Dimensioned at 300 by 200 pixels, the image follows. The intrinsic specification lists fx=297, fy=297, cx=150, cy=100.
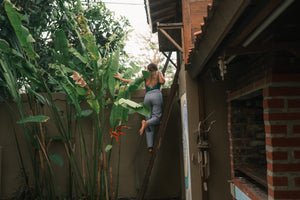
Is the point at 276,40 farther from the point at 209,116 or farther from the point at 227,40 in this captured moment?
the point at 209,116

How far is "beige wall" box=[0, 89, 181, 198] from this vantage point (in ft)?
16.8

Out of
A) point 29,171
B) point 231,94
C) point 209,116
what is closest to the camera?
point 231,94

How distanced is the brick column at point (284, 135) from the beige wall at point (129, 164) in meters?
3.20

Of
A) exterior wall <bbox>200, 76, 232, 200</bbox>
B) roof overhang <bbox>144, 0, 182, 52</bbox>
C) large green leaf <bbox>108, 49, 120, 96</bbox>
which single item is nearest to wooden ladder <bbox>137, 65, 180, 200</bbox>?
roof overhang <bbox>144, 0, 182, 52</bbox>

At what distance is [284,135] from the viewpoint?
6.36 ft

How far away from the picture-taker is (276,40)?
6.19 ft

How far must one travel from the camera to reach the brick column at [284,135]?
6.32 ft

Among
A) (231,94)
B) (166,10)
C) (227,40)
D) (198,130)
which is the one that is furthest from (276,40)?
(166,10)

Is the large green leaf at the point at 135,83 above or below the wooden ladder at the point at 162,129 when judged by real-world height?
above

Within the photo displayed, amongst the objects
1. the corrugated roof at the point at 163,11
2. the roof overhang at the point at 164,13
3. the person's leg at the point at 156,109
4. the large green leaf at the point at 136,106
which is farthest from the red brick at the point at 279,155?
the corrugated roof at the point at 163,11

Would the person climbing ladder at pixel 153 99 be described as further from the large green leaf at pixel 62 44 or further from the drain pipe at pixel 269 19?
the drain pipe at pixel 269 19

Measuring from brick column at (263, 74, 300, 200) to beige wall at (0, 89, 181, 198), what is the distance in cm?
320

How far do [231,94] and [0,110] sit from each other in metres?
4.00

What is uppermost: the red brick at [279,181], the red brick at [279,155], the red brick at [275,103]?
the red brick at [275,103]
